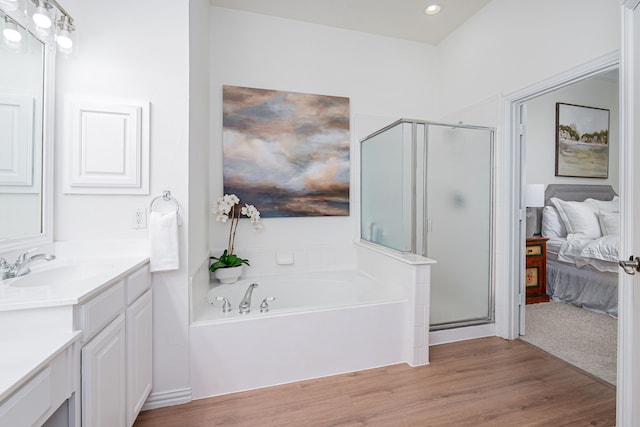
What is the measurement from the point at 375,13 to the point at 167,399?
3518 mm

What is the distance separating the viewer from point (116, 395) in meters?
1.26

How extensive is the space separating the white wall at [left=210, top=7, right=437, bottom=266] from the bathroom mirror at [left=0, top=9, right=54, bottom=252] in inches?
47.7

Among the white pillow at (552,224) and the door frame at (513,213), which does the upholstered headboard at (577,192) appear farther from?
the door frame at (513,213)

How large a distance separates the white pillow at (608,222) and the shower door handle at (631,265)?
3.10 m

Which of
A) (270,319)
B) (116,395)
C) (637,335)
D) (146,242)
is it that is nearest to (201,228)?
(146,242)

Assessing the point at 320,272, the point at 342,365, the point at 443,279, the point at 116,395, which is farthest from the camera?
the point at 320,272

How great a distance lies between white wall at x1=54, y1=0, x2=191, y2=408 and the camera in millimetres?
1612

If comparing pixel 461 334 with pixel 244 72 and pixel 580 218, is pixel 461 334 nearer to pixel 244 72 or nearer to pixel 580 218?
pixel 580 218

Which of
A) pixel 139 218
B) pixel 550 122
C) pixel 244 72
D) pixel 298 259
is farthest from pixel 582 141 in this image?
pixel 139 218

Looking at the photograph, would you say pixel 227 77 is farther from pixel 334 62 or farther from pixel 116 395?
pixel 116 395

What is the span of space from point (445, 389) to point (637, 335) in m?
1.03

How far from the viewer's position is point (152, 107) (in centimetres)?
171

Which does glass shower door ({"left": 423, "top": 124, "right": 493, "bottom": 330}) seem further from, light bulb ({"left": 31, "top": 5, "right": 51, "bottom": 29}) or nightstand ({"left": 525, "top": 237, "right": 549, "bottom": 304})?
light bulb ({"left": 31, "top": 5, "right": 51, "bottom": 29})

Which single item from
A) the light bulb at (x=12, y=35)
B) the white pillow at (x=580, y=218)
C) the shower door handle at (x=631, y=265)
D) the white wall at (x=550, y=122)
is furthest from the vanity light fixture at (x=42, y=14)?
the white pillow at (x=580, y=218)
